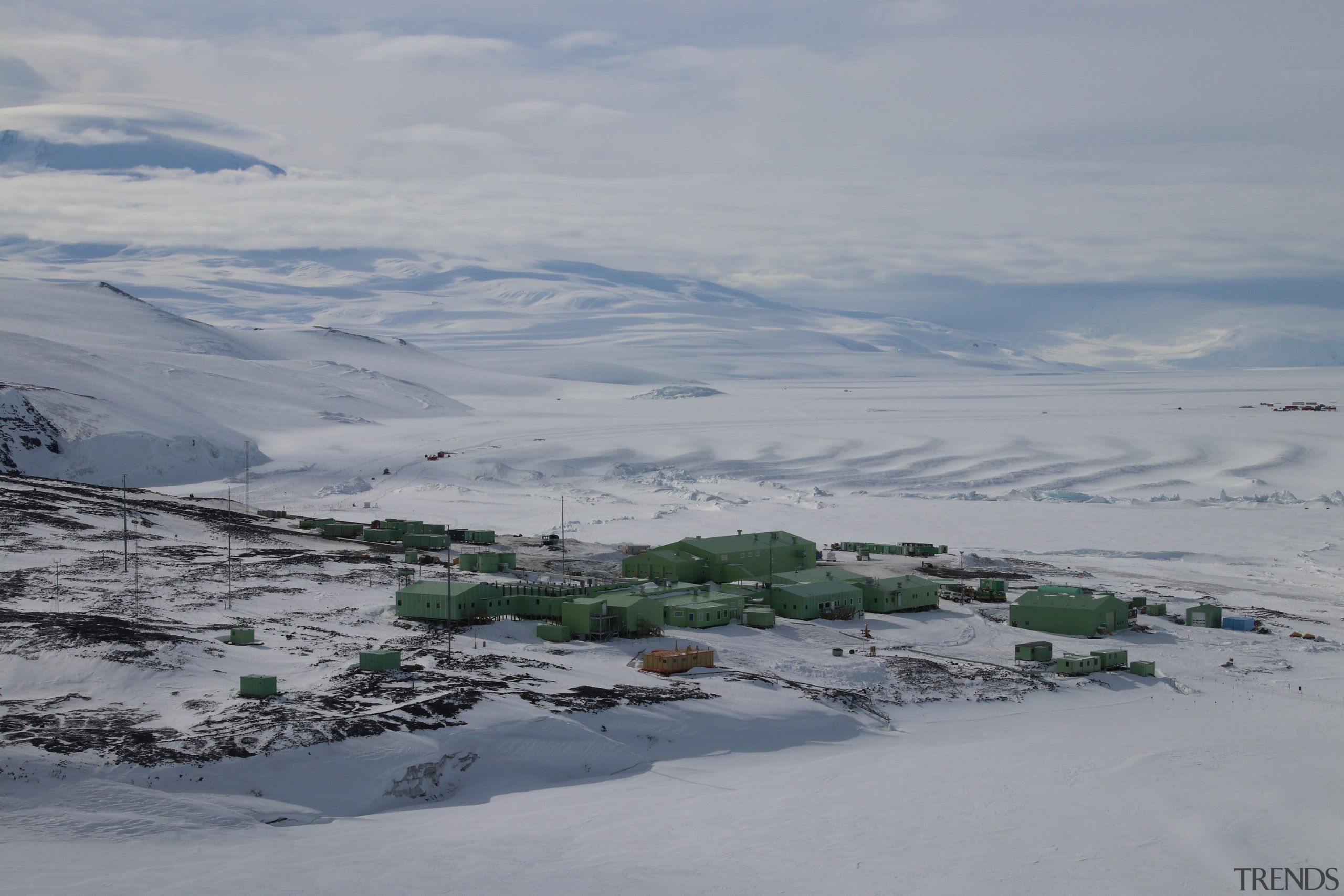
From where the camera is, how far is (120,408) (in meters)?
92.2

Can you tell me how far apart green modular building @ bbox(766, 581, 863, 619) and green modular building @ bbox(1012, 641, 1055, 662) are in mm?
7355

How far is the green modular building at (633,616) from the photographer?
36469mm

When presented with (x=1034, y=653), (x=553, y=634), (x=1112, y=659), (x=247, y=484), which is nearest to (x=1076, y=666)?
(x=1112, y=659)

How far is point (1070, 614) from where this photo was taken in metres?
41.3

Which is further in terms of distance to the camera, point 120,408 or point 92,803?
point 120,408

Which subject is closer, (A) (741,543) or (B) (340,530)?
(A) (741,543)

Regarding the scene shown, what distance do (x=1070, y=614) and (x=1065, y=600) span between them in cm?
84

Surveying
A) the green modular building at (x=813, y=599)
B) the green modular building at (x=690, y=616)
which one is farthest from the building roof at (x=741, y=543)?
the green modular building at (x=690, y=616)

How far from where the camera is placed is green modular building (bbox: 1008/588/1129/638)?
4084 centimetres

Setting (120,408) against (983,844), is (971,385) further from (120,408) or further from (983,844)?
(983,844)

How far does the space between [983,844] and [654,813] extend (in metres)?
6.06

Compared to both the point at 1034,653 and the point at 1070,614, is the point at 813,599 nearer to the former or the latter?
the point at 1034,653

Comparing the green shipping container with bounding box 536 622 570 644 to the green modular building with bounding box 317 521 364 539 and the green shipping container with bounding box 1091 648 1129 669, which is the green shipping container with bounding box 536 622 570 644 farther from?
the green modular building with bounding box 317 521 364 539

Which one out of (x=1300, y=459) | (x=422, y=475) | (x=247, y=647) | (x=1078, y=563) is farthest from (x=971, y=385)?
(x=247, y=647)
